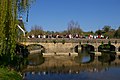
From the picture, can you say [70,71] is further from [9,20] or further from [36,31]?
[36,31]

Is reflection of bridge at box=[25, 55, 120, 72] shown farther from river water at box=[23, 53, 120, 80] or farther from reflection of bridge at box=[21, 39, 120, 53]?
reflection of bridge at box=[21, 39, 120, 53]

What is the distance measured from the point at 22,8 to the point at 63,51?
4278 cm

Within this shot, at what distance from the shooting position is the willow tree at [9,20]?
55.6 ft

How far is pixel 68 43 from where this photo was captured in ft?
200

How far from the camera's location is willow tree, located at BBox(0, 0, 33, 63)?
17.0 m

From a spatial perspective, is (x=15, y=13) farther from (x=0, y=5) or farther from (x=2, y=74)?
(x=2, y=74)

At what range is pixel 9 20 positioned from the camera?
1762 cm

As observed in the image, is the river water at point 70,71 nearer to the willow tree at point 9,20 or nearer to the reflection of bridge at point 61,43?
the reflection of bridge at point 61,43

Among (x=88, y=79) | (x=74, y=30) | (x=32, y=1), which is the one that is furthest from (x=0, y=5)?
(x=74, y=30)

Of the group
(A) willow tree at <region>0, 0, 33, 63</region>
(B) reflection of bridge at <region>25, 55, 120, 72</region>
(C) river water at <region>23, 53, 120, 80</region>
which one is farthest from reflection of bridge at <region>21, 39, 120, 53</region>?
(A) willow tree at <region>0, 0, 33, 63</region>

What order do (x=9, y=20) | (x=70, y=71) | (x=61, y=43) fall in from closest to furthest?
1. (x=9, y=20)
2. (x=70, y=71)
3. (x=61, y=43)

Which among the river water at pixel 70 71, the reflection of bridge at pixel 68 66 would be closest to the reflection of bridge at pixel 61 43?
the river water at pixel 70 71

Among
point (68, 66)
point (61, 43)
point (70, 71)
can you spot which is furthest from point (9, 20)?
point (61, 43)

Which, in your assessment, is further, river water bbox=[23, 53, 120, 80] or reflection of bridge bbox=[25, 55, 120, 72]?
reflection of bridge bbox=[25, 55, 120, 72]
